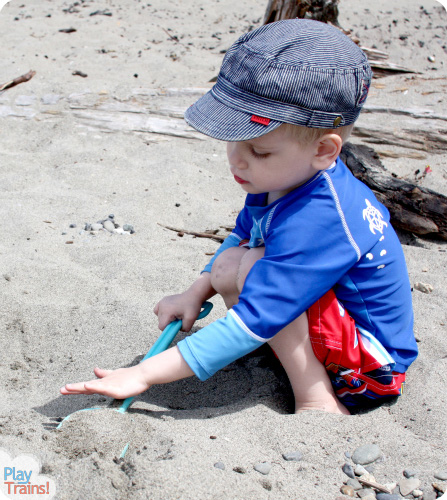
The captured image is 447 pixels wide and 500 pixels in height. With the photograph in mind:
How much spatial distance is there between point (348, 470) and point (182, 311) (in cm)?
82

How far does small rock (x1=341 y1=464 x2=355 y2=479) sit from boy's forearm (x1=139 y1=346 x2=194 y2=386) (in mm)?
516

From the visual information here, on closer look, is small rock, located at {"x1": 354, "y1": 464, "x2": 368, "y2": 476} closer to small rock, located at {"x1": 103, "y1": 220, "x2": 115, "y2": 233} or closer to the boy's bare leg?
the boy's bare leg

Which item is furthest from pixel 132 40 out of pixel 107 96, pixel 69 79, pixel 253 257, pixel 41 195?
pixel 253 257

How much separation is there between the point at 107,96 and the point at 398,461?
3.80 m

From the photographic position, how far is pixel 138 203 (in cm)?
341

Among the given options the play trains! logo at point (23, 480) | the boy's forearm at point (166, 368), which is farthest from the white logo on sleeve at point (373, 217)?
the play trains! logo at point (23, 480)

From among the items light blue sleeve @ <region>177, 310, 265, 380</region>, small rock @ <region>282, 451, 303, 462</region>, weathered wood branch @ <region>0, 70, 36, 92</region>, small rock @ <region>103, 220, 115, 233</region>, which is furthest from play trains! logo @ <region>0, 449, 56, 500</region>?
weathered wood branch @ <region>0, 70, 36, 92</region>

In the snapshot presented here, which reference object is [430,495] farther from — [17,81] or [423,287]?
[17,81]

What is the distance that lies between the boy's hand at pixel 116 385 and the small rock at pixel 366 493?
68 centimetres

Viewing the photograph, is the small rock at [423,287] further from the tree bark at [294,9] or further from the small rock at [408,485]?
the tree bark at [294,9]

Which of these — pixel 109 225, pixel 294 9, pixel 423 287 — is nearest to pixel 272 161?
pixel 423 287

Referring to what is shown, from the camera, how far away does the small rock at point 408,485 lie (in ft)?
5.00

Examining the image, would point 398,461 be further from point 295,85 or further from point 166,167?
point 166,167

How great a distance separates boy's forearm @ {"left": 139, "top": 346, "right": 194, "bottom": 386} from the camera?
1.75m
